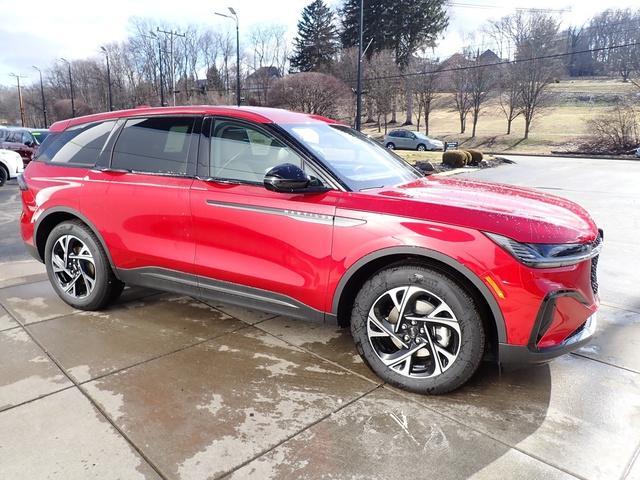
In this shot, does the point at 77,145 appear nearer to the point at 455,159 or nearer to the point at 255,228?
the point at 255,228

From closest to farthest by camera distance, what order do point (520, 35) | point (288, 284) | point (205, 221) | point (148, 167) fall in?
point (288, 284) < point (205, 221) < point (148, 167) < point (520, 35)

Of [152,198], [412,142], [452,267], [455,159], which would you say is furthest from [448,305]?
[412,142]

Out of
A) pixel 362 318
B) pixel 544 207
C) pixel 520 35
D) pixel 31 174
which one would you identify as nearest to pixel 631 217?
pixel 544 207

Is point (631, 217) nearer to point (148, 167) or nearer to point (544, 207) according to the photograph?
point (544, 207)

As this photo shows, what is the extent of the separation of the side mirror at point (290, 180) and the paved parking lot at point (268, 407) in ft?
3.83

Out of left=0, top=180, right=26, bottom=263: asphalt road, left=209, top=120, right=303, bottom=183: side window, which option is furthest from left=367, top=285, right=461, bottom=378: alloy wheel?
left=0, top=180, right=26, bottom=263: asphalt road

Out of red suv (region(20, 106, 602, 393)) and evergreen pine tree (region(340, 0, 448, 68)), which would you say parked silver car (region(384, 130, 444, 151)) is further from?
red suv (region(20, 106, 602, 393))

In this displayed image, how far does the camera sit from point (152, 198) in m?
3.61

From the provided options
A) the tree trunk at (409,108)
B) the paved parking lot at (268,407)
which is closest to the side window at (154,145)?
the paved parking lot at (268,407)

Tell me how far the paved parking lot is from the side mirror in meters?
1.17

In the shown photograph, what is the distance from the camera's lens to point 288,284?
314 cm

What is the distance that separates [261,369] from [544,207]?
2.04 m

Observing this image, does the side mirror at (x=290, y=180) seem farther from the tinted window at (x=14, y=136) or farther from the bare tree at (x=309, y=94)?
the bare tree at (x=309, y=94)

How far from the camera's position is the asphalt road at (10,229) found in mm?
6176
